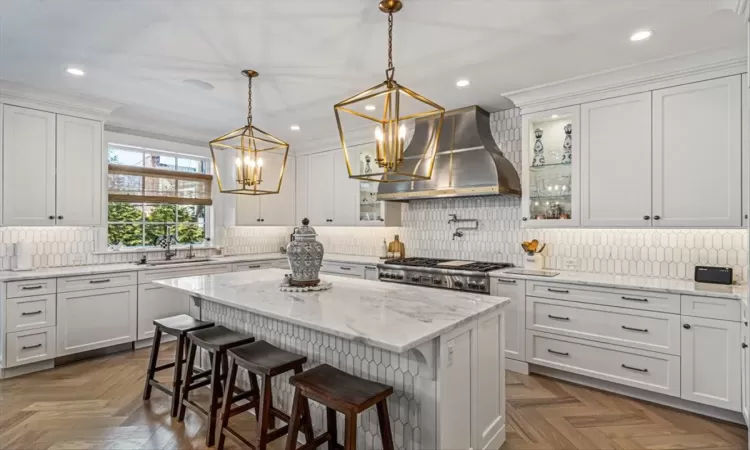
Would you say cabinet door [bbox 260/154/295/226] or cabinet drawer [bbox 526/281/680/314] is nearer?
cabinet drawer [bbox 526/281/680/314]

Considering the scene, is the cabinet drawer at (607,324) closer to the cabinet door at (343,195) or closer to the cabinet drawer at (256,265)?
the cabinet door at (343,195)

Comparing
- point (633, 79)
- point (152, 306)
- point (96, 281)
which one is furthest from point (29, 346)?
point (633, 79)

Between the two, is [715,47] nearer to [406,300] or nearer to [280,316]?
[406,300]

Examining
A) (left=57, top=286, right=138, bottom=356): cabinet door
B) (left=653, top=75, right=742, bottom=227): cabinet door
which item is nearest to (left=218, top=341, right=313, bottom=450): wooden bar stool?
(left=57, top=286, right=138, bottom=356): cabinet door

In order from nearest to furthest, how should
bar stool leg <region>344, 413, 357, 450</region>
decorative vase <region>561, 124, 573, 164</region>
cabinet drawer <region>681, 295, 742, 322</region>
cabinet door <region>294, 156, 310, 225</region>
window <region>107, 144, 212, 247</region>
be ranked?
1. bar stool leg <region>344, 413, 357, 450</region>
2. cabinet drawer <region>681, 295, 742, 322</region>
3. decorative vase <region>561, 124, 573, 164</region>
4. window <region>107, 144, 212, 247</region>
5. cabinet door <region>294, 156, 310, 225</region>

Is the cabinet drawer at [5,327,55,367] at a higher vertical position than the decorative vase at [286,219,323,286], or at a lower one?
lower

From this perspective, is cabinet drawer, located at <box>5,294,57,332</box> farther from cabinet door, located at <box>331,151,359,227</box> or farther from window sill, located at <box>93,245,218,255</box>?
cabinet door, located at <box>331,151,359,227</box>

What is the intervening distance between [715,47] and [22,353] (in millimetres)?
6106

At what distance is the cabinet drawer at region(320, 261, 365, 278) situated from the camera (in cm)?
487

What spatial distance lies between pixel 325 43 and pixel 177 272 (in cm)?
326

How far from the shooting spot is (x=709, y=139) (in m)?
2.90

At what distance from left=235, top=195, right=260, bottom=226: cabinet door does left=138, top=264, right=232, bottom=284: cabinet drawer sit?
84 cm

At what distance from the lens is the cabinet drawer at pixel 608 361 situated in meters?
2.88

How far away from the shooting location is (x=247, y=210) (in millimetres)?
5672
